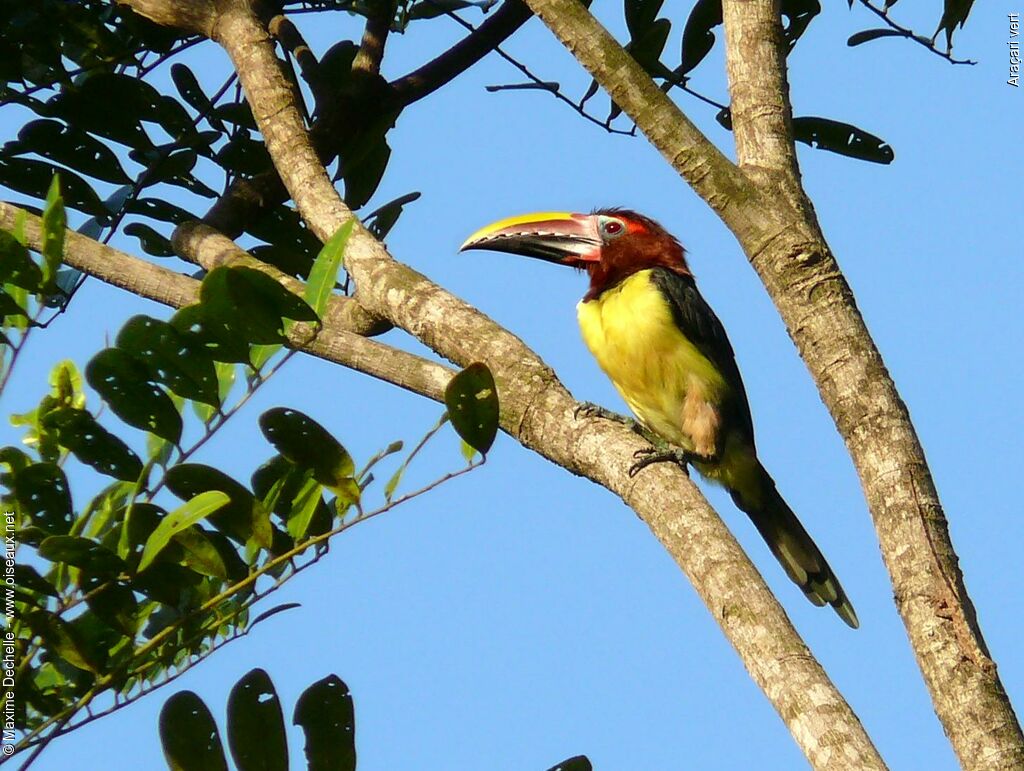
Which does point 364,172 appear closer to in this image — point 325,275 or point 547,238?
point 547,238

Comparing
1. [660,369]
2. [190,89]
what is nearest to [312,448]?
[190,89]

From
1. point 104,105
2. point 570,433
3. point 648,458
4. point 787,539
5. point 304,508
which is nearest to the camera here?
point 304,508

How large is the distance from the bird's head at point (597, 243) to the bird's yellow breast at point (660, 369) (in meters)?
0.31

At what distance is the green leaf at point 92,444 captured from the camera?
7.94ft

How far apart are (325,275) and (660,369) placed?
8.92 ft

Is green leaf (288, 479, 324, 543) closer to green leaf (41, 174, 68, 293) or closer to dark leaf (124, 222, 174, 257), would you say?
green leaf (41, 174, 68, 293)

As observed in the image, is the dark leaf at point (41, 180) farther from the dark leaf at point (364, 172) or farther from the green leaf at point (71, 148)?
the dark leaf at point (364, 172)

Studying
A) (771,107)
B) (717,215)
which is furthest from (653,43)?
Answer: (717,215)

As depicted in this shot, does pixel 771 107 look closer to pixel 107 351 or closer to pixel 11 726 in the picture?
pixel 107 351

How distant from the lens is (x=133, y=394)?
2396 mm

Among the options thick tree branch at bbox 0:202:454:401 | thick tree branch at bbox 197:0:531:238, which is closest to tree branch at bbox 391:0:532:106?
thick tree branch at bbox 197:0:531:238

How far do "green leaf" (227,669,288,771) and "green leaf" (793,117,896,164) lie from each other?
249cm

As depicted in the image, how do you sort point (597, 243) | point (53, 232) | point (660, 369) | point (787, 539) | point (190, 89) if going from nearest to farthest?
point (53, 232) < point (190, 89) < point (660, 369) < point (787, 539) < point (597, 243)

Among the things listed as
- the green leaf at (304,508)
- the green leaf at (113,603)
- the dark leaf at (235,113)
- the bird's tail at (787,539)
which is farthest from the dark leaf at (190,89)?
the bird's tail at (787,539)
